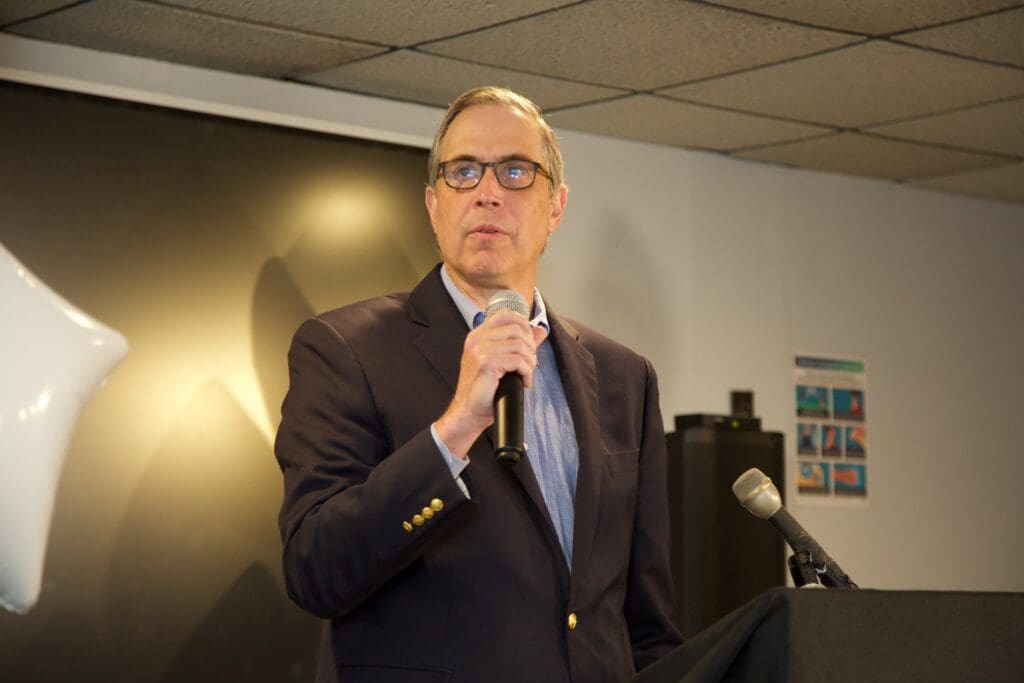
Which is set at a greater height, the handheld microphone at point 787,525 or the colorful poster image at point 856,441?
the colorful poster image at point 856,441

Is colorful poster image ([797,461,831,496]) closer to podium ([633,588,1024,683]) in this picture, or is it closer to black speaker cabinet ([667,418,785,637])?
black speaker cabinet ([667,418,785,637])

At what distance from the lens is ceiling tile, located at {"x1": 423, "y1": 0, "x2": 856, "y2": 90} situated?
3.67 meters

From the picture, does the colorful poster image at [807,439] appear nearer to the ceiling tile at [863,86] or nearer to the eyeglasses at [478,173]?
the ceiling tile at [863,86]

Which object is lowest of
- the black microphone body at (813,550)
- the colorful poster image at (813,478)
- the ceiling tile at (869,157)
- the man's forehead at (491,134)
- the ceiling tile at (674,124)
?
the black microphone body at (813,550)

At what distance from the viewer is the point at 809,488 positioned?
5.51 metres

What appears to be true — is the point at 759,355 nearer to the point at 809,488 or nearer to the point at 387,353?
the point at 809,488

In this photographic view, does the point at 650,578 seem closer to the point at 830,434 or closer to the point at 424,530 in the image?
the point at 424,530

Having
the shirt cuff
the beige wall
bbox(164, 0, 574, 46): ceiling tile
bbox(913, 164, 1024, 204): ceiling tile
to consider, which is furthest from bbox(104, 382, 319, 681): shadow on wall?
bbox(913, 164, 1024, 204): ceiling tile

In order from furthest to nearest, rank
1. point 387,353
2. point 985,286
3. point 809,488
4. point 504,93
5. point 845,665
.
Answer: point 985,286 < point 809,488 < point 504,93 < point 387,353 < point 845,665

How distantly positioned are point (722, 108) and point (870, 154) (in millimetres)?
940

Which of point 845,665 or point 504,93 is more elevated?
point 504,93

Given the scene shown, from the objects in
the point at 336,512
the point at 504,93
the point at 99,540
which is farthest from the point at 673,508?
the point at 336,512

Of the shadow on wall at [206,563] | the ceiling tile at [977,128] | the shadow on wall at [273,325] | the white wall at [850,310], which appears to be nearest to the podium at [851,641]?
the shadow on wall at [206,563]

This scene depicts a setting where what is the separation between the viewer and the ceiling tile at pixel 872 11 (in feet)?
11.6
